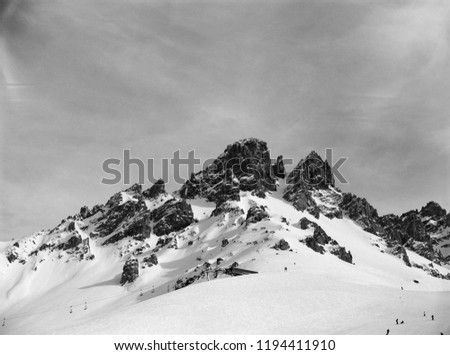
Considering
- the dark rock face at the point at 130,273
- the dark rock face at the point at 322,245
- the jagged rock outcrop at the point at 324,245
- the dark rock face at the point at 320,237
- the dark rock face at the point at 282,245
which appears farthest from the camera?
the dark rock face at the point at 130,273

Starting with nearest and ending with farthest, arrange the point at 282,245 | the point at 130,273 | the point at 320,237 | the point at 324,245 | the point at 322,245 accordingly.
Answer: the point at 282,245, the point at 322,245, the point at 324,245, the point at 320,237, the point at 130,273

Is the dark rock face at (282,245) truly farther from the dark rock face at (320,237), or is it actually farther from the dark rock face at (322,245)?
the dark rock face at (320,237)

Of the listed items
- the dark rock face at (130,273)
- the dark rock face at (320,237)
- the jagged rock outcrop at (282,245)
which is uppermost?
the dark rock face at (320,237)

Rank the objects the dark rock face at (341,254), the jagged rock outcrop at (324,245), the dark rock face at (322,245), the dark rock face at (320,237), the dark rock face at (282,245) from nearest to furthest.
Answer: the dark rock face at (282,245) < the dark rock face at (322,245) < the jagged rock outcrop at (324,245) < the dark rock face at (341,254) < the dark rock face at (320,237)

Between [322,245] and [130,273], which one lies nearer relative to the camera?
[322,245]

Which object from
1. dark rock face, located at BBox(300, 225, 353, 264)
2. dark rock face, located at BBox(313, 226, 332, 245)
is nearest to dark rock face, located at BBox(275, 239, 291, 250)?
dark rock face, located at BBox(300, 225, 353, 264)

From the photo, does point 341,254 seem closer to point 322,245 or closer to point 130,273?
point 322,245

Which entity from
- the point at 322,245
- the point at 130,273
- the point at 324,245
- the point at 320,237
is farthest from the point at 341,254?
the point at 130,273

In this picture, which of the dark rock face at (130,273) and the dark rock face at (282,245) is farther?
the dark rock face at (130,273)

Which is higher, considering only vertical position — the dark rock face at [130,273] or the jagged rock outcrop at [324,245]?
the jagged rock outcrop at [324,245]

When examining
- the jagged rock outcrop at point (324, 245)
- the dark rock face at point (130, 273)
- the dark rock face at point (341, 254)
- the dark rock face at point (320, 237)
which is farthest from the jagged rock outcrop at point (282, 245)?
the dark rock face at point (130, 273)
